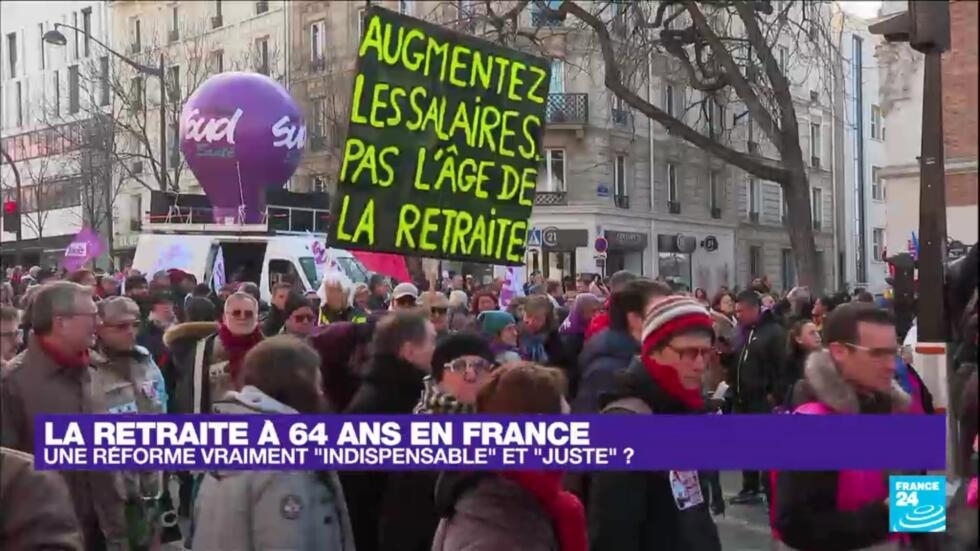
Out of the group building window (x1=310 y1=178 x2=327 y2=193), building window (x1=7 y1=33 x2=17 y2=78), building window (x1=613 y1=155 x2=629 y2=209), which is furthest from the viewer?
building window (x1=613 y1=155 x2=629 y2=209)

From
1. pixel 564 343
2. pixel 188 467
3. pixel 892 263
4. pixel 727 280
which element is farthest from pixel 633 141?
pixel 188 467

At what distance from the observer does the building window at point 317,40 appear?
491 cm

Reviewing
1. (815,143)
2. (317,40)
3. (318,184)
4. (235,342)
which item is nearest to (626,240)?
(318,184)

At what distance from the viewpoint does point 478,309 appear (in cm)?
713

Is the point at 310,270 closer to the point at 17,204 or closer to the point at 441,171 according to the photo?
the point at 17,204

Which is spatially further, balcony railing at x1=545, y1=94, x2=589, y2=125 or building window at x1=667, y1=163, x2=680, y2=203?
building window at x1=667, y1=163, x2=680, y2=203

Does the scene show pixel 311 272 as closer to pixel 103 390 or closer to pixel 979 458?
pixel 103 390

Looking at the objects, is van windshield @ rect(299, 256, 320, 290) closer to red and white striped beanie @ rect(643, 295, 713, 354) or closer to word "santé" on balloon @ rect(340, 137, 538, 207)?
word "santé" on balloon @ rect(340, 137, 538, 207)

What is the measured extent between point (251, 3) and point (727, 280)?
9.65ft

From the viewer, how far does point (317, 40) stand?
16.5 feet

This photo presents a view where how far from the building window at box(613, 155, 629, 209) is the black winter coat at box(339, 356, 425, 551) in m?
2.81

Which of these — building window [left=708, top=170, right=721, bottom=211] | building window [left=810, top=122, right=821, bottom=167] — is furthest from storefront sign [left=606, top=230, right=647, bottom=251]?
building window [left=810, top=122, right=821, bottom=167]

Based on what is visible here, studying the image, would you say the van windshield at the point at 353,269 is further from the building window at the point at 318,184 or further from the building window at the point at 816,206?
the building window at the point at 816,206

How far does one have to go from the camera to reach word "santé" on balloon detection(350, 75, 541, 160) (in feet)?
12.3
